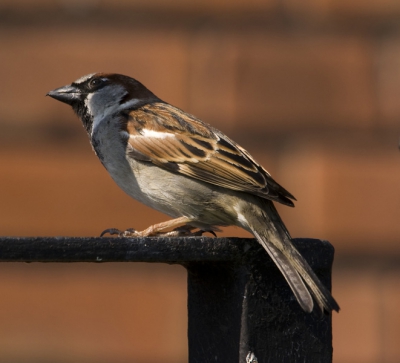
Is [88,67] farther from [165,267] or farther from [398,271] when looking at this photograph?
[398,271]

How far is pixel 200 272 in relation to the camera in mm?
1672

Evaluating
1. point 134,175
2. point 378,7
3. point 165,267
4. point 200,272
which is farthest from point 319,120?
point 200,272

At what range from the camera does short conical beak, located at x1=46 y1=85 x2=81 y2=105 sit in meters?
2.99

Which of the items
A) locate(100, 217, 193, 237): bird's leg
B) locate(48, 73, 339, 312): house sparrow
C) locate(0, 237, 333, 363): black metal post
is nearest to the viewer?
locate(0, 237, 333, 363): black metal post

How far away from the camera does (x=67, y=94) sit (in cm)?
301

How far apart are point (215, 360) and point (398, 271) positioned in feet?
7.93

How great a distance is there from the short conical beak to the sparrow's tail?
3.28ft

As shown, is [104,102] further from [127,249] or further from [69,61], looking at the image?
[127,249]

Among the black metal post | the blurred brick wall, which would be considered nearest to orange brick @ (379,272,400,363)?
the blurred brick wall

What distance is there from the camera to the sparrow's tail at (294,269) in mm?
1580

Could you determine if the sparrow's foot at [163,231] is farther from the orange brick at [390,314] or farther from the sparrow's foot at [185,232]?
the orange brick at [390,314]

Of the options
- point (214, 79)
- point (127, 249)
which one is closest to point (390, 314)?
point (214, 79)

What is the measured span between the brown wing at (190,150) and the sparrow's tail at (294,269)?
205 millimetres

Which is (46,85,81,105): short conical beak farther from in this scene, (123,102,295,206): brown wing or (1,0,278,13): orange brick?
(1,0,278,13): orange brick
